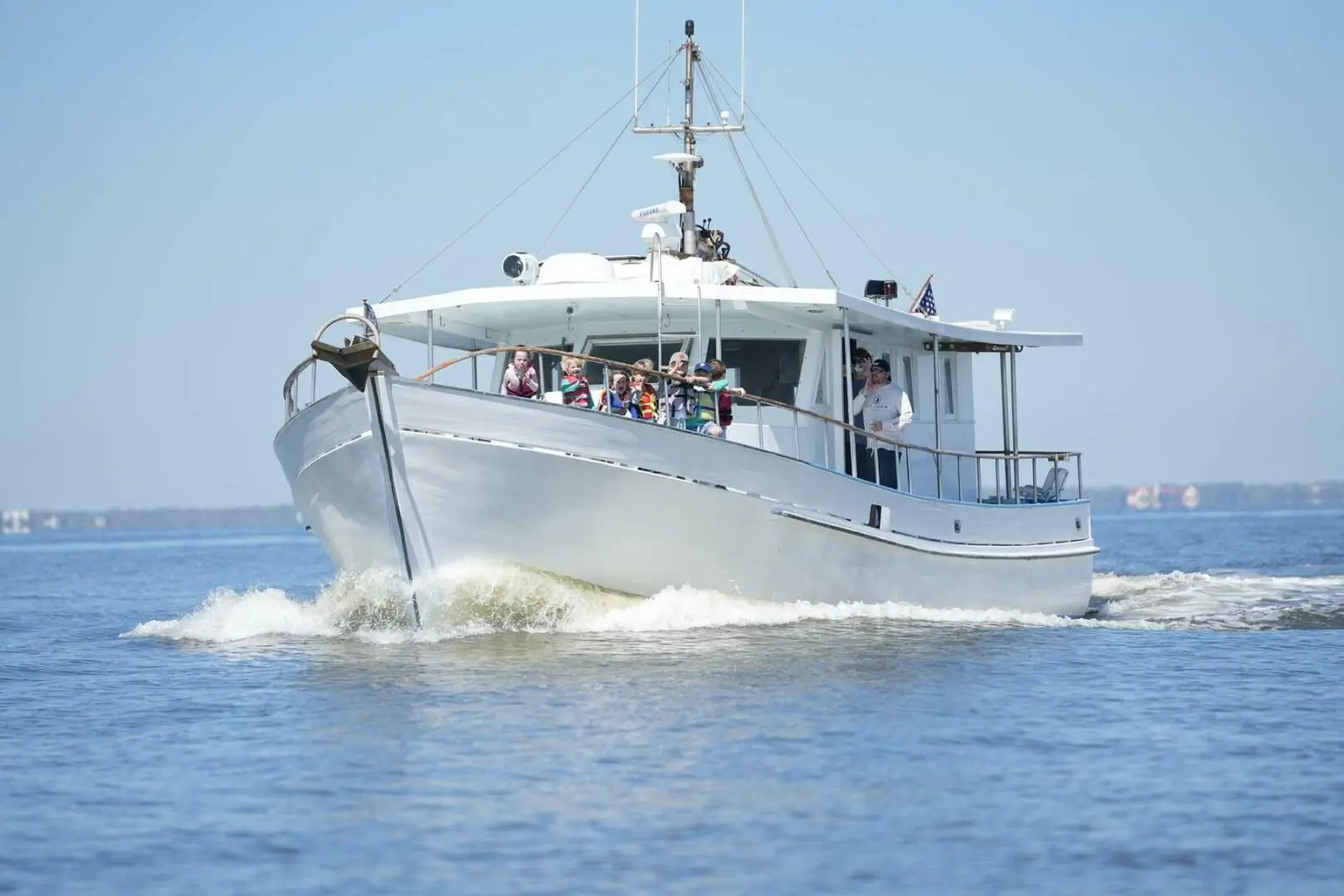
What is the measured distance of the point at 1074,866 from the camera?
24.3 ft

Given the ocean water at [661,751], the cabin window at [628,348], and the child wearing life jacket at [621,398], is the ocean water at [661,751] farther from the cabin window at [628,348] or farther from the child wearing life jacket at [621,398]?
the cabin window at [628,348]

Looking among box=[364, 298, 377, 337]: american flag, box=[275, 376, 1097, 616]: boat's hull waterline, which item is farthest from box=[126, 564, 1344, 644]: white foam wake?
box=[364, 298, 377, 337]: american flag

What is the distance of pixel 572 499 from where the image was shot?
1470 cm

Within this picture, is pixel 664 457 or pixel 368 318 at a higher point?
pixel 368 318

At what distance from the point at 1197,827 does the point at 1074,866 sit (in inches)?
40.6

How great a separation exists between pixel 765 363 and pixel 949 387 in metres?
4.14

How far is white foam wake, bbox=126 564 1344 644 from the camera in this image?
15289 mm


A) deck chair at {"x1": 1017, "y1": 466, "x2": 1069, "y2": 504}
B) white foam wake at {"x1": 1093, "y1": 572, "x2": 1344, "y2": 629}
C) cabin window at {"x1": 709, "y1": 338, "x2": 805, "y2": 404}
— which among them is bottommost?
white foam wake at {"x1": 1093, "y1": 572, "x2": 1344, "y2": 629}

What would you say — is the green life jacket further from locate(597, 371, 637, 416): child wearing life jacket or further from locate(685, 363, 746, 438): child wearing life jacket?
locate(597, 371, 637, 416): child wearing life jacket

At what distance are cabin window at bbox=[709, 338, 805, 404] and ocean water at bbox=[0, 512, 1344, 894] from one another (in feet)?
Result: 8.42

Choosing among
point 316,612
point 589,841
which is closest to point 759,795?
point 589,841

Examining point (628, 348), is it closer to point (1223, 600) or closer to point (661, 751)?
point (661, 751)

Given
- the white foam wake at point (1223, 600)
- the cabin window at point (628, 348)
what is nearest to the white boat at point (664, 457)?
the cabin window at point (628, 348)

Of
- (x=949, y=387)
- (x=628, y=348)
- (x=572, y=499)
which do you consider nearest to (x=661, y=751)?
(x=572, y=499)
